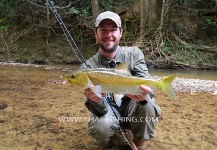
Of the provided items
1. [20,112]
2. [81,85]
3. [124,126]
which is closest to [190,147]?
[124,126]

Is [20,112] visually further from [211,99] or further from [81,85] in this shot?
[211,99]

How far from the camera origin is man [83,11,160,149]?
83.1 inches

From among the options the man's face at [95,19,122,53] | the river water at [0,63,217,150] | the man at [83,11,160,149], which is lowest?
the river water at [0,63,217,150]

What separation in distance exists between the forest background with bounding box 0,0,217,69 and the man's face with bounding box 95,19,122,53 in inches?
306

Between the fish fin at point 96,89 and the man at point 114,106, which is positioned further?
the man at point 114,106

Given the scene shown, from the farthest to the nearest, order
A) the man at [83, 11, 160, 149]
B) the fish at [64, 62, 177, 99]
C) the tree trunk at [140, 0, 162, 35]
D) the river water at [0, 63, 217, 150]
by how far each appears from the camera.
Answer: the tree trunk at [140, 0, 162, 35], the river water at [0, 63, 217, 150], the man at [83, 11, 160, 149], the fish at [64, 62, 177, 99]

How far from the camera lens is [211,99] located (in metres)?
4.24

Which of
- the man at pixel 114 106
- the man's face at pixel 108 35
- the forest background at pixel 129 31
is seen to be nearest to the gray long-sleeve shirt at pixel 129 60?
the man at pixel 114 106

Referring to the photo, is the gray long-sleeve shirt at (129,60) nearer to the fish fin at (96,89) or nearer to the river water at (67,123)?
the fish fin at (96,89)

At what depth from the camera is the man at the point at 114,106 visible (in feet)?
6.93

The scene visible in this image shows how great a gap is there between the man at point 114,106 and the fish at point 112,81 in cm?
24

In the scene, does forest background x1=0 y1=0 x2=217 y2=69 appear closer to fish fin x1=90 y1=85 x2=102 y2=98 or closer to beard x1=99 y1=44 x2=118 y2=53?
beard x1=99 y1=44 x2=118 y2=53

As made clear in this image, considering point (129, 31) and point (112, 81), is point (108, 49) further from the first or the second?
point (129, 31)

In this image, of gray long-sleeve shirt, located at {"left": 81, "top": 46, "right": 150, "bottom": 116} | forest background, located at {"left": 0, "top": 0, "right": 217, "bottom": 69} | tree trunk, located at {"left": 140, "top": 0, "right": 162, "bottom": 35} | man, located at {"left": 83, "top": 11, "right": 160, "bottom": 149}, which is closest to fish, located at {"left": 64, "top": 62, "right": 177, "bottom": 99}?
man, located at {"left": 83, "top": 11, "right": 160, "bottom": 149}
